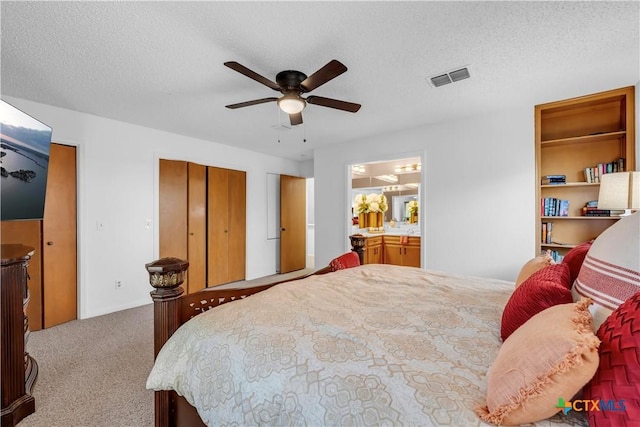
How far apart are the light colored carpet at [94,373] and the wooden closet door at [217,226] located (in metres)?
1.41

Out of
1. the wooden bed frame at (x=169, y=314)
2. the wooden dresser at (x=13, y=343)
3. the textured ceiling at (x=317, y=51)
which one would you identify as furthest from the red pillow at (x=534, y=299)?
the wooden dresser at (x=13, y=343)

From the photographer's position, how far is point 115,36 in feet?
6.11

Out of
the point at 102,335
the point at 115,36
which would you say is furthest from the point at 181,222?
the point at 115,36

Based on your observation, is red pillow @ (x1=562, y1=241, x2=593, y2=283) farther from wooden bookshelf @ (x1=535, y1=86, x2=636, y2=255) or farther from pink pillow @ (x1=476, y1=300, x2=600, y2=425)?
wooden bookshelf @ (x1=535, y1=86, x2=636, y2=255)

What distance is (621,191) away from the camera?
219 cm

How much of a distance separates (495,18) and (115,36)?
2427 mm

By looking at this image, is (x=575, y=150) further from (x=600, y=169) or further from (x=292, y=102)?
Answer: (x=292, y=102)

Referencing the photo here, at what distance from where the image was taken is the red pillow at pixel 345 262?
2.48m

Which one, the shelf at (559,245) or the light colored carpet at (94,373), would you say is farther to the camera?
the shelf at (559,245)

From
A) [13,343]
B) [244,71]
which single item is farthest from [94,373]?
[244,71]

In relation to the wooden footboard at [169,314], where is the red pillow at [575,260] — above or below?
above

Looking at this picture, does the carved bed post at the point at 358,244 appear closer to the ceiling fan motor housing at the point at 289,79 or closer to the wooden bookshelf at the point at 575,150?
the ceiling fan motor housing at the point at 289,79

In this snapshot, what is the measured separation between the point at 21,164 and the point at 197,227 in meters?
2.34

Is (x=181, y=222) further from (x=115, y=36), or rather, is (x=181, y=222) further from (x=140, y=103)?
(x=115, y=36)
